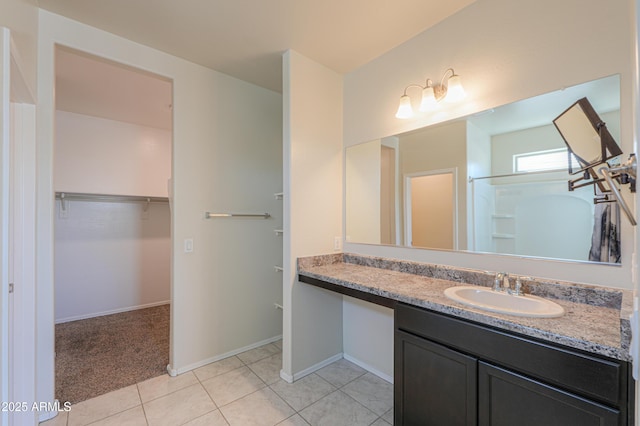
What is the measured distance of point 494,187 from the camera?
5.31ft

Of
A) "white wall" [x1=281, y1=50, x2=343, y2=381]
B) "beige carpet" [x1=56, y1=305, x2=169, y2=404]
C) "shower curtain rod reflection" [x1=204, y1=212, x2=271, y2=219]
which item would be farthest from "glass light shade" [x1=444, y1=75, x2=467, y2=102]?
"beige carpet" [x1=56, y1=305, x2=169, y2=404]

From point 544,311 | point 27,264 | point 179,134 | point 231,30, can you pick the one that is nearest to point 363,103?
point 231,30

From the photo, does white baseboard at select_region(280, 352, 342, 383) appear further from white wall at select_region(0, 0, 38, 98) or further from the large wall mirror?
white wall at select_region(0, 0, 38, 98)

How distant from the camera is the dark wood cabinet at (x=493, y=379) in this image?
89 centimetres

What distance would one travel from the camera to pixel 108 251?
3633mm

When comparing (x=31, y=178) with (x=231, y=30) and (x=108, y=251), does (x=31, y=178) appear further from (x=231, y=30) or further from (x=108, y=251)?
(x=108, y=251)

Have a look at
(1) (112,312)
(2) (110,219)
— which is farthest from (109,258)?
(1) (112,312)

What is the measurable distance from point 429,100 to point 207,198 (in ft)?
6.28

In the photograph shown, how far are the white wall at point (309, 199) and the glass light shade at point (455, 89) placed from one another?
1.00m

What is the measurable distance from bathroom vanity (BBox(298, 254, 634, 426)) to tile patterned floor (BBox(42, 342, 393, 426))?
0.53 meters

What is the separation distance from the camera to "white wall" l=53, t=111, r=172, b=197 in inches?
131

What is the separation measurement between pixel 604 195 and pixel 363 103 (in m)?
1.67

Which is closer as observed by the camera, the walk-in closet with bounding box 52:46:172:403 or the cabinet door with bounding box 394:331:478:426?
the cabinet door with bounding box 394:331:478:426

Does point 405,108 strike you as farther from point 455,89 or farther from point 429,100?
point 455,89
